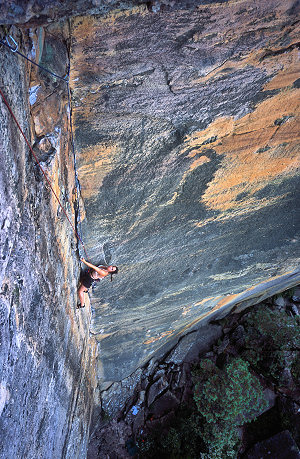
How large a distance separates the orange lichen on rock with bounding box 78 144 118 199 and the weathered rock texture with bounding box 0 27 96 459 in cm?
17

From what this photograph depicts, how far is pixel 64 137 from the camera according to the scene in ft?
8.42

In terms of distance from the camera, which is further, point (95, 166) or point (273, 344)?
point (273, 344)

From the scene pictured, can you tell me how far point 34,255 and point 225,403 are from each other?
22.6ft

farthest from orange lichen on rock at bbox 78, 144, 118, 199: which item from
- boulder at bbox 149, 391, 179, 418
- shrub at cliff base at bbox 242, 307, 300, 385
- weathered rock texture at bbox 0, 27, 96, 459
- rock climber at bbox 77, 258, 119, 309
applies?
shrub at cliff base at bbox 242, 307, 300, 385

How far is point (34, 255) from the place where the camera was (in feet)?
7.41

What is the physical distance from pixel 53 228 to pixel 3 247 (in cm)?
87

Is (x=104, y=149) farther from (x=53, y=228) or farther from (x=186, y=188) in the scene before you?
(x=186, y=188)

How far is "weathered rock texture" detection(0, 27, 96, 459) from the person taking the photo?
183 cm

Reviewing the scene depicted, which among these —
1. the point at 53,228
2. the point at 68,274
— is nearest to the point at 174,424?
the point at 68,274

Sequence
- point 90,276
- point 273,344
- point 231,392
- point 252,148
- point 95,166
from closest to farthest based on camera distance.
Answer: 1. point 95,166
2. point 252,148
3. point 90,276
4. point 231,392
5. point 273,344

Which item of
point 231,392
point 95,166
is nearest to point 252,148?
point 95,166

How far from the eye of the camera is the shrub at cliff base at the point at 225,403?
24.3ft

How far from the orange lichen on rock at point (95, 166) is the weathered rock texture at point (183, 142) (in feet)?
0.04

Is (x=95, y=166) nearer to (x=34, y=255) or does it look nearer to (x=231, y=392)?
(x=34, y=255)
